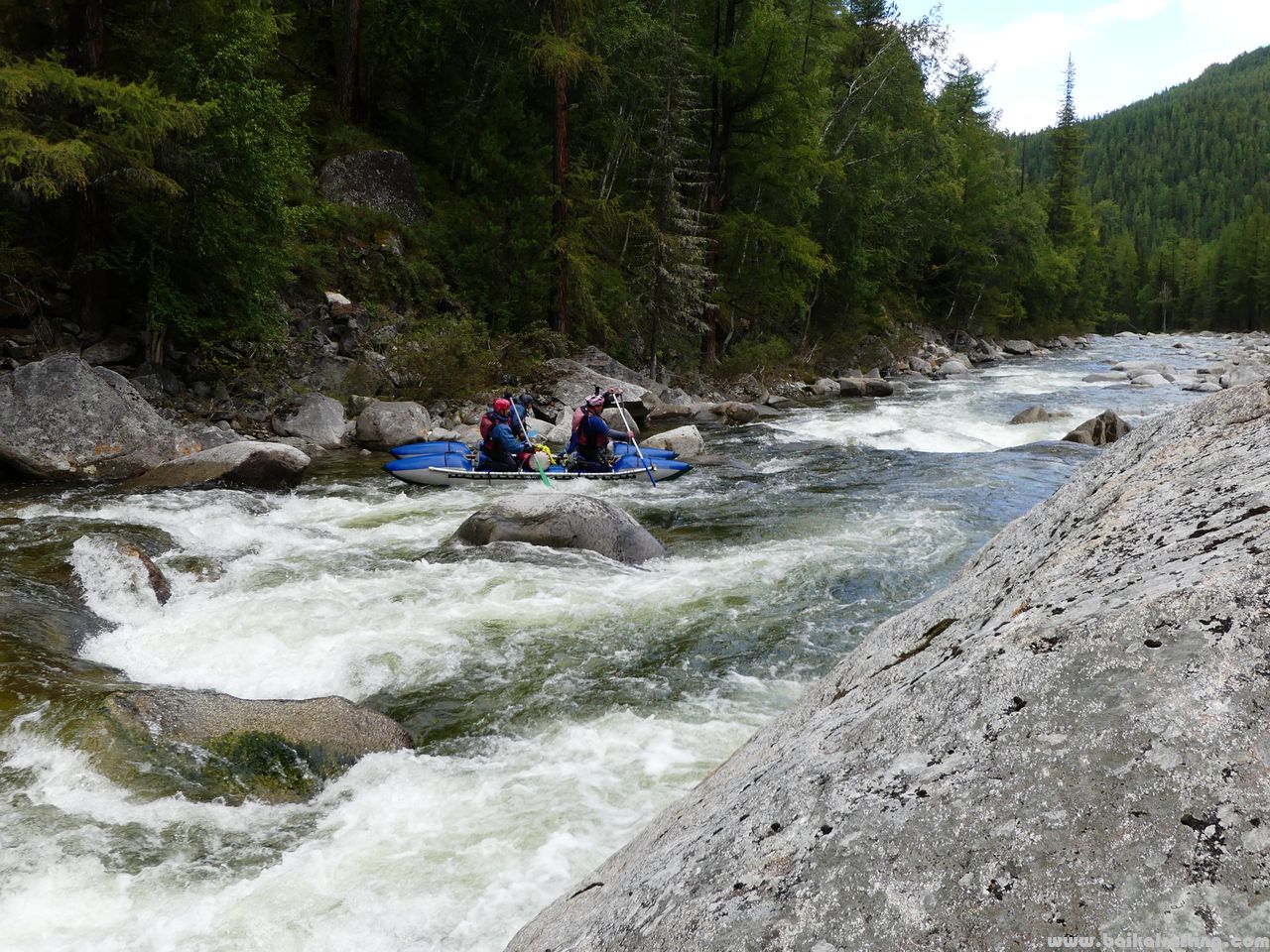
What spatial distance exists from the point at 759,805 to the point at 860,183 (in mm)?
29535

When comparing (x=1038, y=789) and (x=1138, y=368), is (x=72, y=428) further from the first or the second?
(x=1138, y=368)

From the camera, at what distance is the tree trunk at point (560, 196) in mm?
19234

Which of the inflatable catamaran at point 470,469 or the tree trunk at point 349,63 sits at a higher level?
the tree trunk at point 349,63

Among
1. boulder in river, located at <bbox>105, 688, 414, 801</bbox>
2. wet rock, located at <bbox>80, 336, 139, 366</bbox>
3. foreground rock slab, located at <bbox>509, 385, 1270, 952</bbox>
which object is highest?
wet rock, located at <bbox>80, 336, 139, 366</bbox>

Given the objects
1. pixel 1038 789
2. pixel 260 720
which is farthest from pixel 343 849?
pixel 1038 789

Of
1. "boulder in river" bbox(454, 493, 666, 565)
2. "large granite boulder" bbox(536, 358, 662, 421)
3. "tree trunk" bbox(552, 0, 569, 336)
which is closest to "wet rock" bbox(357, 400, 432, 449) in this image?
"large granite boulder" bbox(536, 358, 662, 421)

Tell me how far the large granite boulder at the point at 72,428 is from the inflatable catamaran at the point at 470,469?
3.20 m

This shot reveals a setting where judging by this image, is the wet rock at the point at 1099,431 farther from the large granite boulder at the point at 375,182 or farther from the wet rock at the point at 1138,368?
the large granite boulder at the point at 375,182

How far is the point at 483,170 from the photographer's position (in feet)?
68.2

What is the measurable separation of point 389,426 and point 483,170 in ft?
31.2

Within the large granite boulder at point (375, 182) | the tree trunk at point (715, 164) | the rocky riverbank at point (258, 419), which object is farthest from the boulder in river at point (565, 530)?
the tree trunk at point (715, 164)

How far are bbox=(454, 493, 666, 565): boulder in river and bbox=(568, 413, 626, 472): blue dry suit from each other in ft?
12.1

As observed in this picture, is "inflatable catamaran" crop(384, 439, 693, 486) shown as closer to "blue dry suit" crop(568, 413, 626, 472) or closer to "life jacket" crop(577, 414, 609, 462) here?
"blue dry suit" crop(568, 413, 626, 472)

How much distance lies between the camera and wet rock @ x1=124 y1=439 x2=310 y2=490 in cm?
1043
